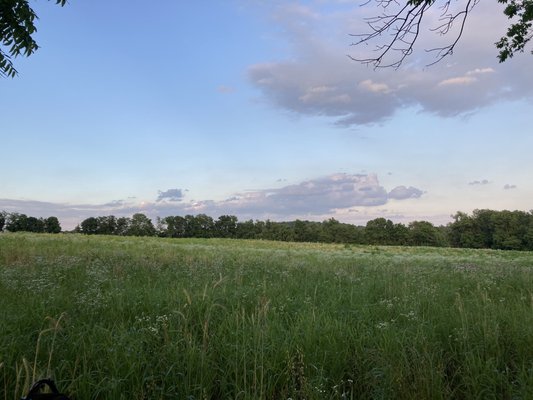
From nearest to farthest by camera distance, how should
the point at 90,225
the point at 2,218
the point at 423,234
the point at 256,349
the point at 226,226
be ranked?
the point at 256,349 < the point at 2,218 < the point at 90,225 < the point at 226,226 < the point at 423,234

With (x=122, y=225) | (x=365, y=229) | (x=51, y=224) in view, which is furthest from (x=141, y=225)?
(x=365, y=229)

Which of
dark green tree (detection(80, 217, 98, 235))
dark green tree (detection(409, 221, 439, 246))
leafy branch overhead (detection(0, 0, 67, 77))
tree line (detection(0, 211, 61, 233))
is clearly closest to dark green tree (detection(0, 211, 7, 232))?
tree line (detection(0, 211, 61, 233))

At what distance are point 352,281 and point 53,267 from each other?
731 centimetres

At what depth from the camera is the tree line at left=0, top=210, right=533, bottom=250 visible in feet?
280

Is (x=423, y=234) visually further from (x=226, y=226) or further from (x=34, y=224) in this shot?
(x=34, y=224)

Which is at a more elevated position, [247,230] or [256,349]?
[247,230]

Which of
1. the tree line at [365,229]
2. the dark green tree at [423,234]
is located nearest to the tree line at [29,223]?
the tree line at [365,229]

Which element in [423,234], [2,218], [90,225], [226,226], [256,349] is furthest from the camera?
[423,234]

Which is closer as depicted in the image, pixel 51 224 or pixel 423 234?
pixel 51 224

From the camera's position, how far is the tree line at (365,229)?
8532 cm

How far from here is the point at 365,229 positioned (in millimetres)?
104188

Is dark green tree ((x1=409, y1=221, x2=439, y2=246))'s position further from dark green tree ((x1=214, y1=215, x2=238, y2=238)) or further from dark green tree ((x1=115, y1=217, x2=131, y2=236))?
dark green tree ((x1=115, y1=217, x2=131, y2=236))

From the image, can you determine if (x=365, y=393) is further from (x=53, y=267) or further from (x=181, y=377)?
(x=53, y=267)

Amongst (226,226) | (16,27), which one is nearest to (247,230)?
(226,226)
